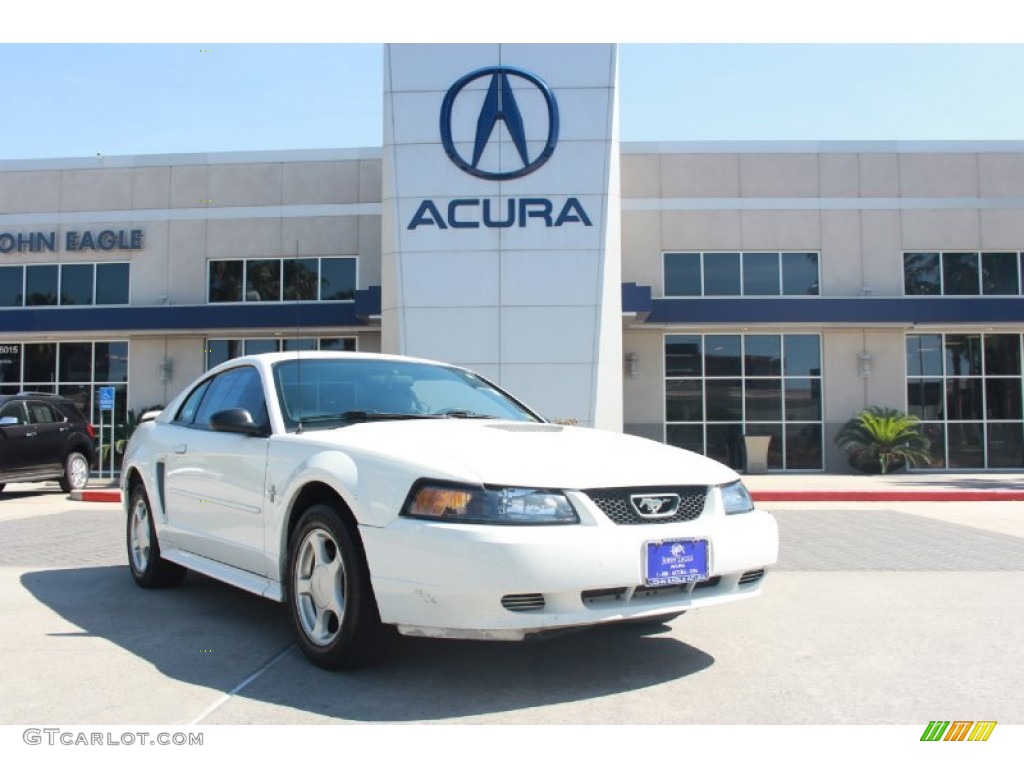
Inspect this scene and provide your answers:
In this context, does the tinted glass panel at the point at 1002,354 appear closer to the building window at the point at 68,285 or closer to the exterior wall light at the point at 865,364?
the exterior wall light at the point at 865,364

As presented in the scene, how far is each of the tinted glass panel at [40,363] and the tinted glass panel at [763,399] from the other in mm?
17568

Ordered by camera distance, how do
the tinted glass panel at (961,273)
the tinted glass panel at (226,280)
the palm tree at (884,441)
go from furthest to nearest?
the tinted glass panel at (226,280), the tinted glass panel at (961,273), the palm tree at (884,441)

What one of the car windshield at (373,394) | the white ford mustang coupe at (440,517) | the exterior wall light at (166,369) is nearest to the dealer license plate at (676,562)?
the white ford mustang coupe at (440,517)

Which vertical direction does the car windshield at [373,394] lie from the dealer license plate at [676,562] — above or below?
above

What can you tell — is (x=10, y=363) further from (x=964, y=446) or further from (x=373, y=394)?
(x=964, y=446)

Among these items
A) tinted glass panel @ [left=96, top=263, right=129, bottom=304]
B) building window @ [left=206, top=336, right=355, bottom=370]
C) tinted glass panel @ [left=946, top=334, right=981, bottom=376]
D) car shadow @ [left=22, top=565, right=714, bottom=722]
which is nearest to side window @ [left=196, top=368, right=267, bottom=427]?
car shadow @ [left=22, top=565, right=714, bottom=722]

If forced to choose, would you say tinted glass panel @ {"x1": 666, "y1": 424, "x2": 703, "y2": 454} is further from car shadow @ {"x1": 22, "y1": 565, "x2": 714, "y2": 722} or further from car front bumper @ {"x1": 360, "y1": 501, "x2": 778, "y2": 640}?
car front bumper @ {"x1": 360, "y1": 501, "x2": 778, "y2": 640}

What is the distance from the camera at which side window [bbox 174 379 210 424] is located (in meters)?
6.21

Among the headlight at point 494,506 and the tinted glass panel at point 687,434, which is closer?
the headlight at point 494,506

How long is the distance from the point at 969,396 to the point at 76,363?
22444 mm

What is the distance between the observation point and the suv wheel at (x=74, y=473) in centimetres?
1538

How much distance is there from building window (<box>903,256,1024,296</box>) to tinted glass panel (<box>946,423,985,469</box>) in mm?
3335
